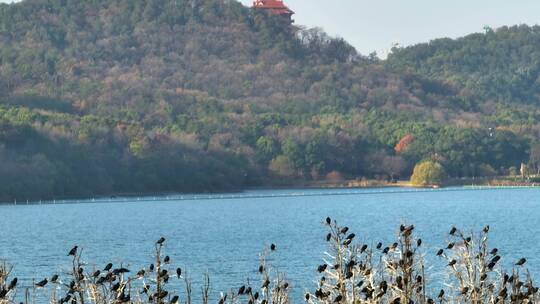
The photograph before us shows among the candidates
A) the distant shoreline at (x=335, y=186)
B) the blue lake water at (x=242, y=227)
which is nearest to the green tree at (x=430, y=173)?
the distant shoreline at (x=335, y=186)

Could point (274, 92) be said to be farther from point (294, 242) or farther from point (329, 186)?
point (294, 242)

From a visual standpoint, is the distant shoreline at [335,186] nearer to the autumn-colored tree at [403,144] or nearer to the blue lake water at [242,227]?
the blue lake water at [242,227]

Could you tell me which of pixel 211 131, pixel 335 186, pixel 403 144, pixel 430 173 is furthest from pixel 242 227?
pixel 403 144

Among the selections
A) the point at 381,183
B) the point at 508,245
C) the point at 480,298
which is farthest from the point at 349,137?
the point at 480,298

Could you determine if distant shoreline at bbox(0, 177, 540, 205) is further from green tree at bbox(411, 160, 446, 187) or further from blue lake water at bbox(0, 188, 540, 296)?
blue lake water at bbox(0, 188, 540, 296)

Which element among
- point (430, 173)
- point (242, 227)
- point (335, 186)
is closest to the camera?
point (242, 227)

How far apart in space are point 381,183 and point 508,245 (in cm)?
9469

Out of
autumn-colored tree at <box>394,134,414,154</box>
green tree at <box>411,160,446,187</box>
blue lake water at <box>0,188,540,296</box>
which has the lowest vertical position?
blue lake water at <box>0,188,540,296</box>

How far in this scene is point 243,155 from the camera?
145m

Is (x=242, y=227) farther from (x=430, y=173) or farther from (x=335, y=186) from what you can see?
(x=430, y=173)

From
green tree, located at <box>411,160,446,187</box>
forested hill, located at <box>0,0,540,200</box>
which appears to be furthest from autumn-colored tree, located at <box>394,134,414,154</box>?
green tree, located at <box>411,160,446,187</box>

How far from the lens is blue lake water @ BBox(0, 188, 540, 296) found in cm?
5172

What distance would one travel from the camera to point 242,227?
82.3 metres

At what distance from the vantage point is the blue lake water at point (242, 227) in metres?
51.7
